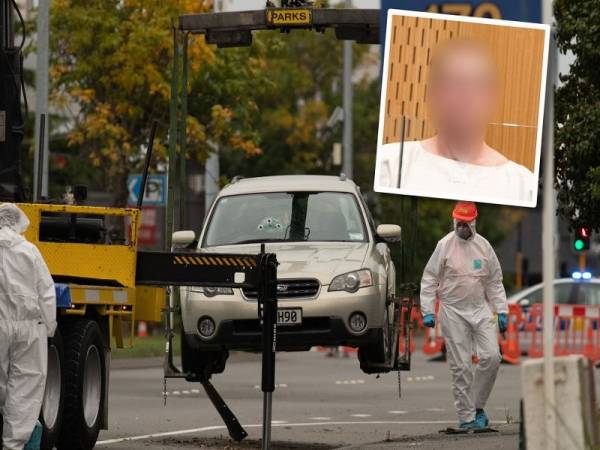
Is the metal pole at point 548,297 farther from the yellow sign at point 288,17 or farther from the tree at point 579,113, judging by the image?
the yellow sign at point 288,17

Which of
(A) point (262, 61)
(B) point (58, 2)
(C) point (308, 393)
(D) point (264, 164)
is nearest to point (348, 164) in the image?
(A) point (262, 61)

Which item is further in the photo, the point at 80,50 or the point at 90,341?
the point at 80,50

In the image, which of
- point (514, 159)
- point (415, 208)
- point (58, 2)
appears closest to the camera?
point (514, 159)

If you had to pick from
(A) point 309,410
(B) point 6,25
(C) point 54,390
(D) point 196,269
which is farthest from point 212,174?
(C) point 54,390

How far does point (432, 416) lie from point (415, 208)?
143 inches

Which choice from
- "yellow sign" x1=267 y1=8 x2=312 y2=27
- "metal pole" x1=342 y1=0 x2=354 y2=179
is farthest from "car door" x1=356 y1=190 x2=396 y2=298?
"metal pole" x1=342 y1=0 x2=354 y2=179

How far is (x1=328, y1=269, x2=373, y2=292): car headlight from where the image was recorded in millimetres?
16266

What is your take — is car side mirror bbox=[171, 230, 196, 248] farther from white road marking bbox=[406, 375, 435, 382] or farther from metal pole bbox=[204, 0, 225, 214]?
metal pole bbox=[204, 0, 225, 214]

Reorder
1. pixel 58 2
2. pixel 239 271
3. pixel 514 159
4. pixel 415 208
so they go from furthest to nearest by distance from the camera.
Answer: pixel 58 2 < pixel 415 208 < pixel 514 159 < pixel 239 271

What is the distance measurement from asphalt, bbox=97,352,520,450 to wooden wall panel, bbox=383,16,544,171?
2433 mm

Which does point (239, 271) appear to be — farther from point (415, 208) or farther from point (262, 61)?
point (262, 61)

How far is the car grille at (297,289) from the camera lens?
16.2m

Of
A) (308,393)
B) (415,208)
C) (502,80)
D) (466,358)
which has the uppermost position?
(502,80)

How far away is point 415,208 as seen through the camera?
16594 mm
